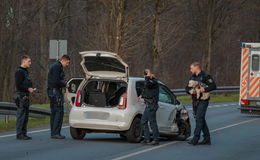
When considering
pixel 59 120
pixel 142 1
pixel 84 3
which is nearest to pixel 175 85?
pixel 84 3

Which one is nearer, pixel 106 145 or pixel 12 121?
pixel 106 145

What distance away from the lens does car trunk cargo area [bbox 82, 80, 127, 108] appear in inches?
622

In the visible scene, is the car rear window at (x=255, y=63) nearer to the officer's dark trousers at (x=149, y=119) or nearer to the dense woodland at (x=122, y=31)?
the dense woodland at (x=122, y=31)

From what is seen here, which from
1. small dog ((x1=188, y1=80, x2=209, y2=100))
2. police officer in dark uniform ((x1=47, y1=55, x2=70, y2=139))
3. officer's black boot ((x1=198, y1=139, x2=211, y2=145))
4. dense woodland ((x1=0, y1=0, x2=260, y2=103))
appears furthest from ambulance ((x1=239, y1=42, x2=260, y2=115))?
police officer in dark uniform ((x1=47, y1=55, x2=70, y2=139))

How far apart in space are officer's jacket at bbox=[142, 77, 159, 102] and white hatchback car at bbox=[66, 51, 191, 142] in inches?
13.9

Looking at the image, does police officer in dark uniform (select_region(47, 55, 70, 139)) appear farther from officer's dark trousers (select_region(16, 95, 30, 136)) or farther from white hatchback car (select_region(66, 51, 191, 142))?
officer's dark trousers (select_region(16, 95, 30, 136))

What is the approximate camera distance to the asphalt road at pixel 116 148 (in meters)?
13.0

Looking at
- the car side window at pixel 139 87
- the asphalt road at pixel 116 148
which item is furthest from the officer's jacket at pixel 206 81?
the asphalt road at pixel 116 148

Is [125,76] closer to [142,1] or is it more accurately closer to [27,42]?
[142,1]

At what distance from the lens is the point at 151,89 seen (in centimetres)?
1534

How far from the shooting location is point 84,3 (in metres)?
49.8

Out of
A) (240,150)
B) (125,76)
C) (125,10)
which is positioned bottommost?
(240,150)

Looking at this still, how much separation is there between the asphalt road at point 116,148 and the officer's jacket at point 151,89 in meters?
1.02

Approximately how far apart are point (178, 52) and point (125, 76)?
49.2 m
